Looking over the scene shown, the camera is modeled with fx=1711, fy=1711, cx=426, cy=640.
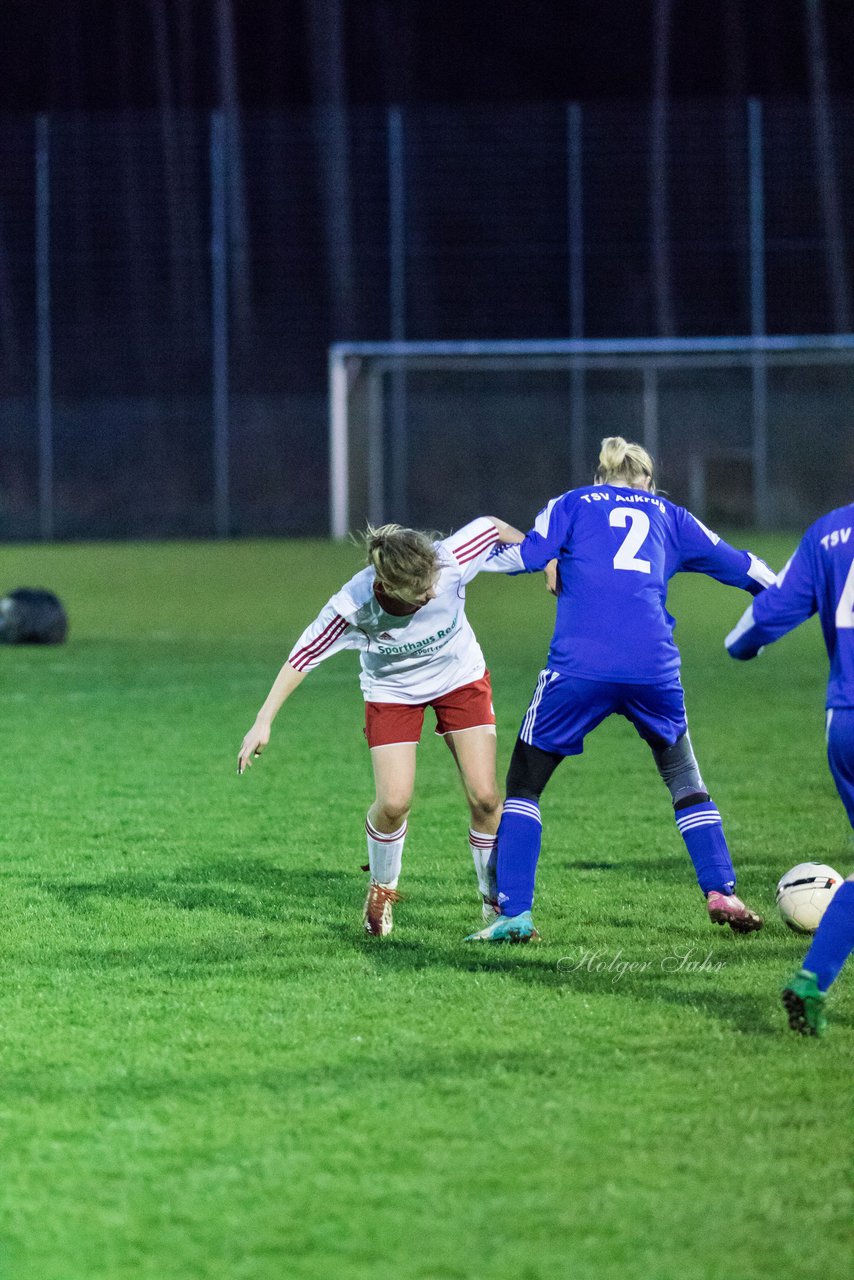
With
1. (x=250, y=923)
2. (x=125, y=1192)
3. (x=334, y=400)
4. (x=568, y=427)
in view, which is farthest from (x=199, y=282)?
(x=125, y=1192)

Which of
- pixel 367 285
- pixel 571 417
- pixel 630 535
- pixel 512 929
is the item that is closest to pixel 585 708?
pixel 630 535

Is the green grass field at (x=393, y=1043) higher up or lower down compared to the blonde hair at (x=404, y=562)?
lower down

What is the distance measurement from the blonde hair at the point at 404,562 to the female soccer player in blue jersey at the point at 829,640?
44.1 inches

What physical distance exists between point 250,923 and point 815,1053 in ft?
6.80

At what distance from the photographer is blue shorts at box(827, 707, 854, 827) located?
404cm

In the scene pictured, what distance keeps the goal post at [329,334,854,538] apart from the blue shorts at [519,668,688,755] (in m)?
22.0

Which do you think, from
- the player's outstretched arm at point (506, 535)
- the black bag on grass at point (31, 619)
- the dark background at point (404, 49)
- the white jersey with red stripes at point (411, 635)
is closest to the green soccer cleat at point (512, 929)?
the white jersey with red stripes at point (411, 635)

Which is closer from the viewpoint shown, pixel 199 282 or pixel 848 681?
pixel 848 681

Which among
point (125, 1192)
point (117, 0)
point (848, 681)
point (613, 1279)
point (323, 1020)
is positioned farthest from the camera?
point (117, 0)

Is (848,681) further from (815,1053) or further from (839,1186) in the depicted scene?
(839,1186)

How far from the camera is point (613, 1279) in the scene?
2.89 metres

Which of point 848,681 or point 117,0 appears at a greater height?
point 117,0

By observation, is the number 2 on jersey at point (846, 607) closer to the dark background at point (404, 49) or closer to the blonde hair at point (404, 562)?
the blonde hair at point (404, 562)

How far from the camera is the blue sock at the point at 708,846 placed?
5.26 m
